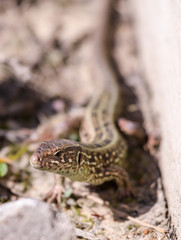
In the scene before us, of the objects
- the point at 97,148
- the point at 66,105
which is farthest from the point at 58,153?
the point at 66,105

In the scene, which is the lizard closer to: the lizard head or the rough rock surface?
the lizard head

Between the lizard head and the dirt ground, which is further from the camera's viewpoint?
the dirt ground

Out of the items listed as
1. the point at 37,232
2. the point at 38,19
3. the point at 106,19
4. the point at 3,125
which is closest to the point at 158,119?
the point at 3,125

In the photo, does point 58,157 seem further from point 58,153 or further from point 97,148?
point 97,148

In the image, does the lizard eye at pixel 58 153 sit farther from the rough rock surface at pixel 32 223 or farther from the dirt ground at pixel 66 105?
the dirt ground at pixel 66 105

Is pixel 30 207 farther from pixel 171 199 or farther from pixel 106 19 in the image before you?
pixel 106 19

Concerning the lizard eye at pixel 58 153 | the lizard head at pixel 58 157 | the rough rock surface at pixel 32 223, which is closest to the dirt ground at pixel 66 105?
the rough rock surface at pixel 32 223

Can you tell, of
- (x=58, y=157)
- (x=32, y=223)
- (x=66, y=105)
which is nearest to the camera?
(x=32, y=223)

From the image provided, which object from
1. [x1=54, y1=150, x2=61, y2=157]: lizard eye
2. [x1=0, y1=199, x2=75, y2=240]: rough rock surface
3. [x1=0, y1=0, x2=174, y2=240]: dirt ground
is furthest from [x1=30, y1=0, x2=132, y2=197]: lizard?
[x1=0, y1=199, x2=75, y2=240]: rough rock surface

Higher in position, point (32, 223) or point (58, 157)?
point (58, 157)

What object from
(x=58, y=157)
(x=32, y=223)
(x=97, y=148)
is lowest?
(x=97, y=148)
